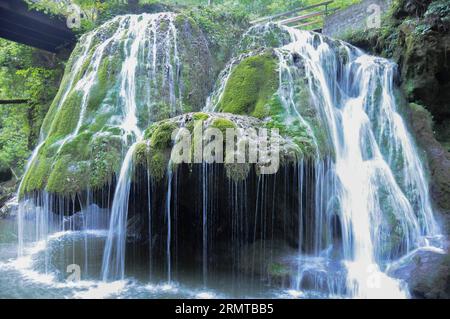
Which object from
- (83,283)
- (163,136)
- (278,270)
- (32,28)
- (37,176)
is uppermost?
(32,28)

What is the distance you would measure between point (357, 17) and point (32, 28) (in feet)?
37.8

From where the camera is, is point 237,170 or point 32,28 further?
point 32,28

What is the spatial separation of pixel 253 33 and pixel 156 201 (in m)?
6.54

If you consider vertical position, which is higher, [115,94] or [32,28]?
[32,28]

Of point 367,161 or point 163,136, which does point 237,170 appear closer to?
point 163,136

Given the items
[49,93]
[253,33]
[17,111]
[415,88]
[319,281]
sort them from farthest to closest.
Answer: [17,111]
[49,93]
[253,33]
[415,88]
[319,281]

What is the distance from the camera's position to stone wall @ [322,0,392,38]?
1295cm

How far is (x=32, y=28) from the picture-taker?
13.0 metres

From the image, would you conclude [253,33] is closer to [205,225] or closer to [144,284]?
[205,225]

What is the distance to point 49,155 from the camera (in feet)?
25.2

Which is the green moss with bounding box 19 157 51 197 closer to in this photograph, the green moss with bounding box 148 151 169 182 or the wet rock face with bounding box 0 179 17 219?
the green moss with bounding box 148 151 169 182

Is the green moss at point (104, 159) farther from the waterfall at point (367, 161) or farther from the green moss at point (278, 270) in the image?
the waterfall at point (367, 161)

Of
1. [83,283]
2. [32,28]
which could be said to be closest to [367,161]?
[83,283]
